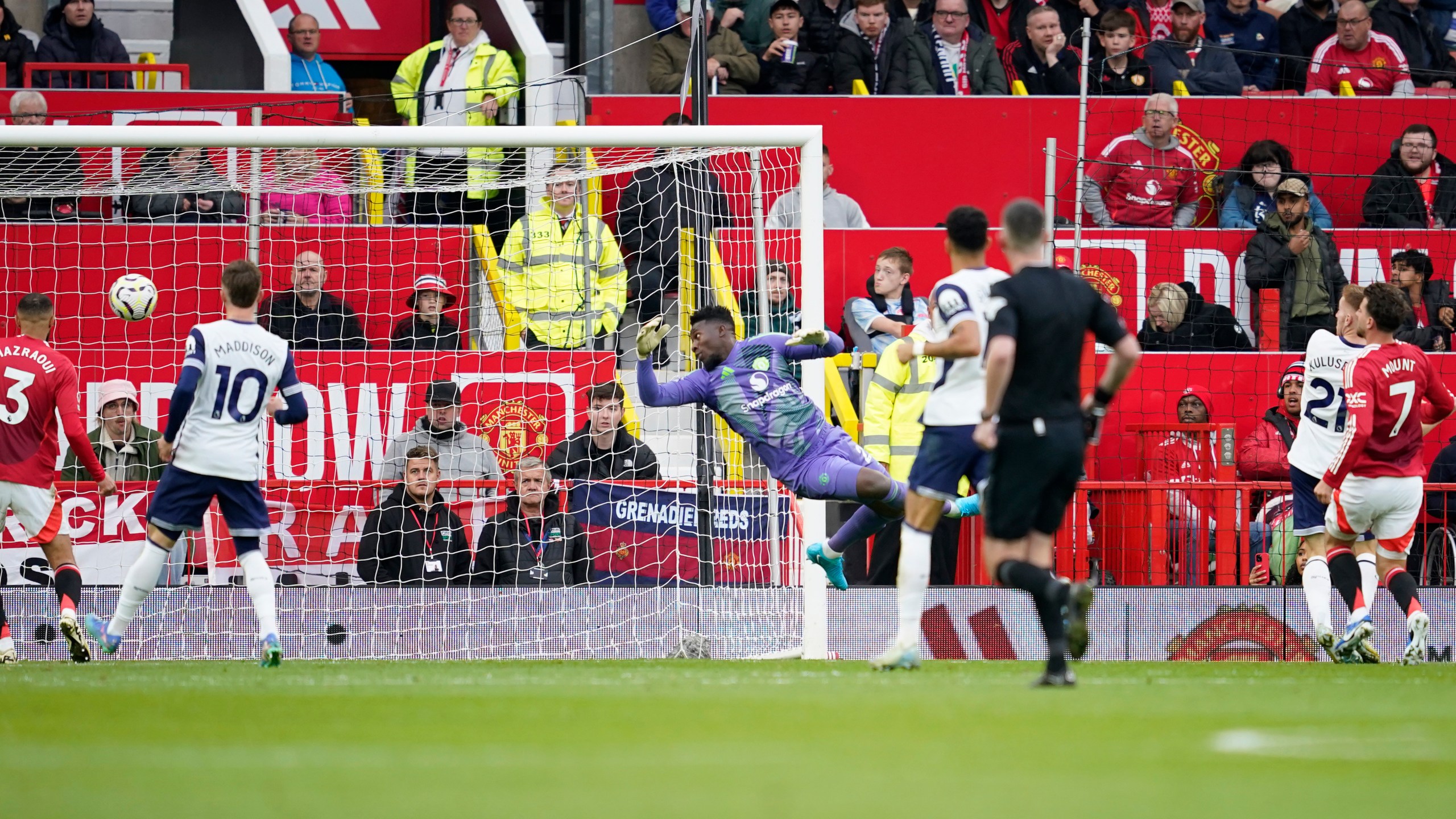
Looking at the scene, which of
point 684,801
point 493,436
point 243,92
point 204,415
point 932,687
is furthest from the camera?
point 243,92

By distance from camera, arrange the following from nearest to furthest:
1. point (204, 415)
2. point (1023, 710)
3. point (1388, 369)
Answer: point (1023, 710), point (204, 415), point (1388, 369)

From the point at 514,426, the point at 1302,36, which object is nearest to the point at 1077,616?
the point at 514,426

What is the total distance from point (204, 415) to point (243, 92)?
6.12 m

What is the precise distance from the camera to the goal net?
10445 millimetres

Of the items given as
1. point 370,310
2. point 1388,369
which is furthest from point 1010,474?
point 370,310

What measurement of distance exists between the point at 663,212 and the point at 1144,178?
14.4 feet

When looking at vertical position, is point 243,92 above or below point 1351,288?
above

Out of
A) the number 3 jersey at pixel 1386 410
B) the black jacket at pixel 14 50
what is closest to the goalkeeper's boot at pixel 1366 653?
the number 3 jersey at pixel 1386 410

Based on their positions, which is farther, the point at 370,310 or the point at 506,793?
the point at 370,310

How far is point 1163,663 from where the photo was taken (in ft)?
29.9

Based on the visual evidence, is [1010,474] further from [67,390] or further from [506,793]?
[67,390]

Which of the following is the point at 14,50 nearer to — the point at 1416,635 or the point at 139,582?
the point at 139,582

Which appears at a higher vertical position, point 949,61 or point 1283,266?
point 949,61

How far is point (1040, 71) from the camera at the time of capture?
1512 cm
